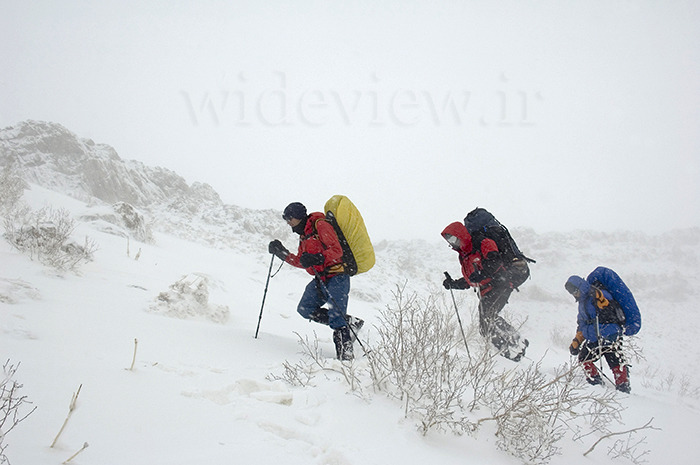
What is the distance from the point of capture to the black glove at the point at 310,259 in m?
3.42

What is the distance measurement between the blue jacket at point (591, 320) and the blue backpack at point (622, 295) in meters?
0.08

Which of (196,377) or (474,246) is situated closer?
(196,377)

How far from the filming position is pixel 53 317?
8.52 feet

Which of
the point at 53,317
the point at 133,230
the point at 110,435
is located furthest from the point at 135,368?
the point at 133,230

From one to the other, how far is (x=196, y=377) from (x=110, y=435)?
0.80 meters

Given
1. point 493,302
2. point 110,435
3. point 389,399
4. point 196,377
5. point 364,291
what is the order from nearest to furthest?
point 110,435
point 389,399
point 196,377
point 493,302
point 364,291

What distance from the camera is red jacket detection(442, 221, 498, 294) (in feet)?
13.5

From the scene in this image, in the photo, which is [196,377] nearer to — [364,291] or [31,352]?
[31,352]

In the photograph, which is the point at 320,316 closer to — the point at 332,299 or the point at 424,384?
the point at 332,299

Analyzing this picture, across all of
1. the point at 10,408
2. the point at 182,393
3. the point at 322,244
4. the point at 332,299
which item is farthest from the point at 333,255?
the point at 10,408

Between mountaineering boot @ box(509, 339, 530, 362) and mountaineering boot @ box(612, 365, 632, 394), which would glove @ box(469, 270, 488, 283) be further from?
mountaineering boot @ box(612, 365, 632, 394)

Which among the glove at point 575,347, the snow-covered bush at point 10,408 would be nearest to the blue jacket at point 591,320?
the glove at point 575,347

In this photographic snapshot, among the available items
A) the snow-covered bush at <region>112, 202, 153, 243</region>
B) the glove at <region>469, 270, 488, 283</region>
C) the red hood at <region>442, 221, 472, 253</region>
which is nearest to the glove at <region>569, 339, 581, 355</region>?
the glove at <region>469, 270, 488, 283</region>

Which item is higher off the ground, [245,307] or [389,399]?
[389,399]
